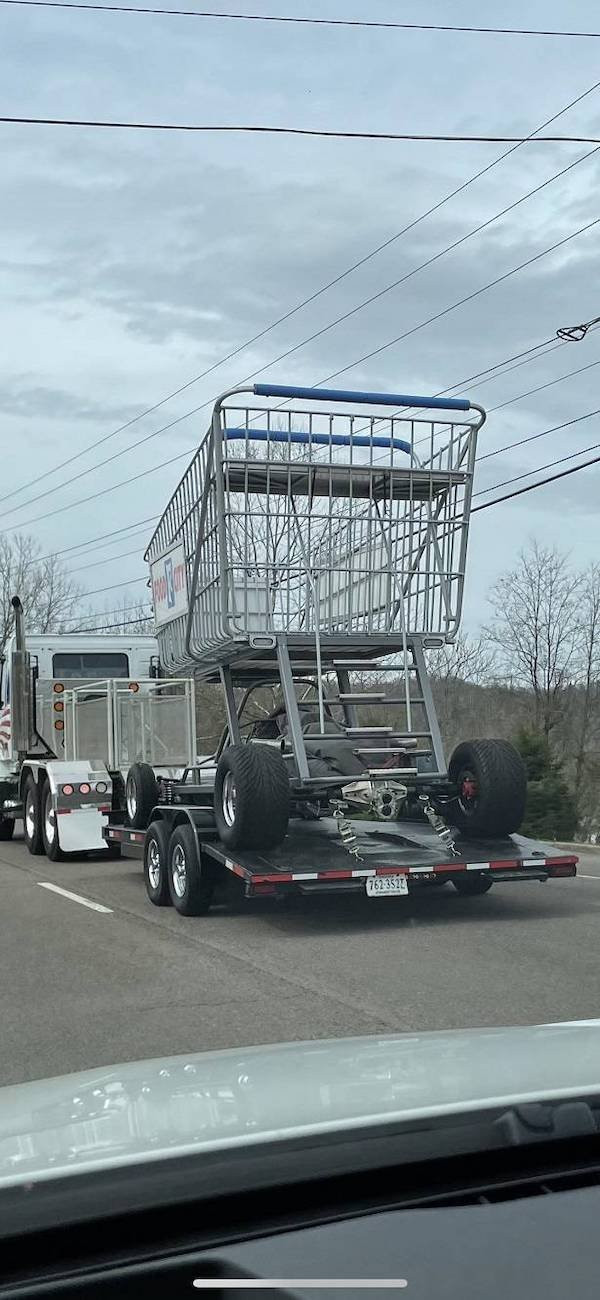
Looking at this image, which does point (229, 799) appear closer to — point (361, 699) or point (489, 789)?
point (361, 699)

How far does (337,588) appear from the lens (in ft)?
36.5

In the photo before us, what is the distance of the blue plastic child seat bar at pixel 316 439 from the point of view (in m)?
10.5

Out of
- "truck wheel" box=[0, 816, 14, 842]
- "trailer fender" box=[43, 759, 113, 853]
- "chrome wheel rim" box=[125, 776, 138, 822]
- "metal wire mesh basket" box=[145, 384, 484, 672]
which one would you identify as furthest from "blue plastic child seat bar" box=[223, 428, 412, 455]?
"truck wheel" box=[0, 816, 14, 842]

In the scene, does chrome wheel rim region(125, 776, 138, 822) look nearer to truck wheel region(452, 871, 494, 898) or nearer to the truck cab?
truck wheel region(452, 871, 494, 898)

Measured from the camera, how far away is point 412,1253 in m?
1.89

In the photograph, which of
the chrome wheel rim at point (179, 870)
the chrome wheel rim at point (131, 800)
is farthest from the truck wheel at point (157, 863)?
the chrome wheel rim at point (131, 800)

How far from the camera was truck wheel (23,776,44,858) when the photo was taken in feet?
59.3

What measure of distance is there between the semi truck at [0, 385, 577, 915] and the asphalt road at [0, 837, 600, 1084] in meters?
0.48

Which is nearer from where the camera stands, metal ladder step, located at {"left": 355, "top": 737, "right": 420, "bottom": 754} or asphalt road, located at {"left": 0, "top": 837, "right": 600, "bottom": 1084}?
asphalt road, located at {"left": 0, "top": 837, "right": 600, "bottom": 1084}

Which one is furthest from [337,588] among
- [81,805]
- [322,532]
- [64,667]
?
[64,667]

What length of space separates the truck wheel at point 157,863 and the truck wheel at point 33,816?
6091 millimetres

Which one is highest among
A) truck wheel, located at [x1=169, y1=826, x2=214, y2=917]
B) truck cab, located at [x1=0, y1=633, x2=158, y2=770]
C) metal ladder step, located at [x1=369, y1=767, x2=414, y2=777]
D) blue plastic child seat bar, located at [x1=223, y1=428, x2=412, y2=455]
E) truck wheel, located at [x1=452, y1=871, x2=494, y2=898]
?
blue plastic child seat bar, located at [x1=223, y1=428, x2=412, y2=455]

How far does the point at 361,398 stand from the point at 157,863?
4.63 meters

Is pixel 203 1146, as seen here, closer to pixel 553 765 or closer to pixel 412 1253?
pixel 412 1253
